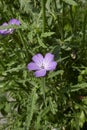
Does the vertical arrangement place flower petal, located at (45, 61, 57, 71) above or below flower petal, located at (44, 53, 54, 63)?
below

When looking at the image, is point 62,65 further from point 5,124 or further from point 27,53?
point 5,124

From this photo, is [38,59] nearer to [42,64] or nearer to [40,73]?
[42,64]

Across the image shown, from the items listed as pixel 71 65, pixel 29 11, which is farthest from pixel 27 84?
pixel 29 11

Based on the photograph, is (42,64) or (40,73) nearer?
(40,73)

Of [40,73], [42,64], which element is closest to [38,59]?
[42,64]

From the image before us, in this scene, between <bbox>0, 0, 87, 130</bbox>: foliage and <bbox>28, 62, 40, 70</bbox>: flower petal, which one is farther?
<bbox>0, 0, 87, 130</bbox>: foliage
